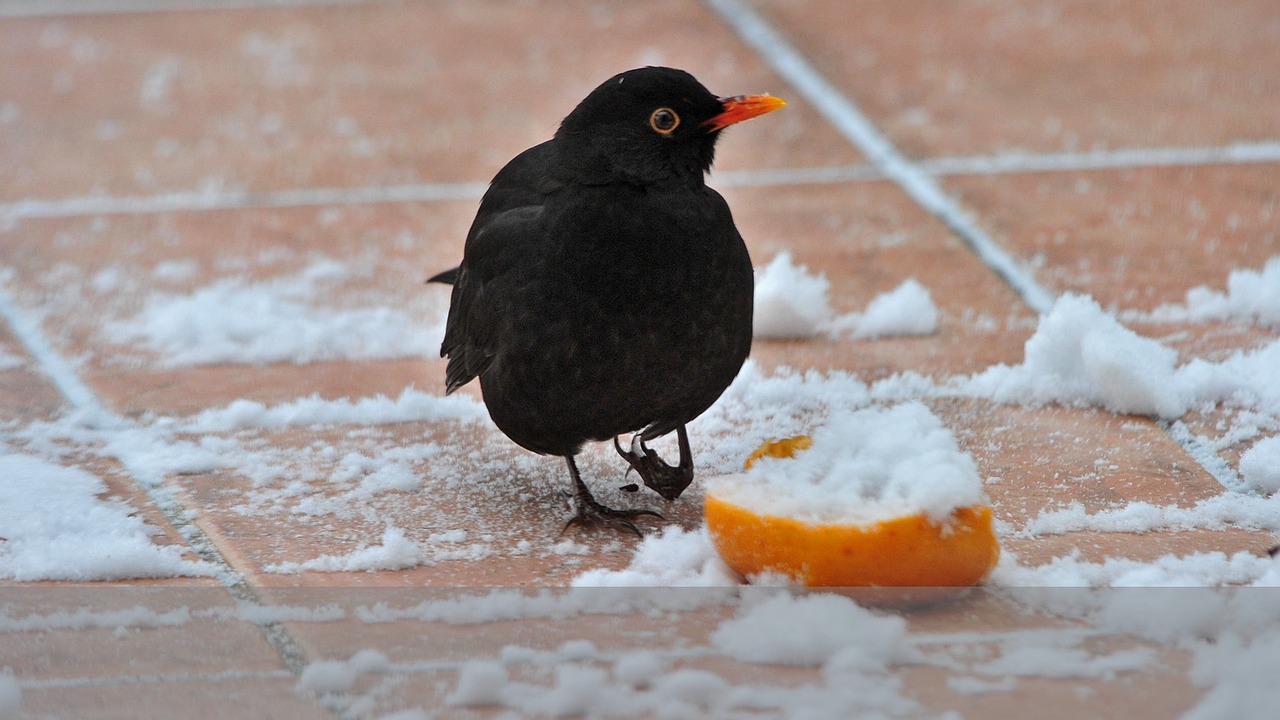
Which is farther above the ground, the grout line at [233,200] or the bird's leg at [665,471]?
the grout line at [233,200]

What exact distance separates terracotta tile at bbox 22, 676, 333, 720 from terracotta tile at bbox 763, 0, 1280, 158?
3.38m

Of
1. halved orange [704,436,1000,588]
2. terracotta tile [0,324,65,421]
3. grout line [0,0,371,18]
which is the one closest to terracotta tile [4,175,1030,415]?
terracotta tile [0,324,65,421]

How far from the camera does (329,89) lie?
6.07 meters

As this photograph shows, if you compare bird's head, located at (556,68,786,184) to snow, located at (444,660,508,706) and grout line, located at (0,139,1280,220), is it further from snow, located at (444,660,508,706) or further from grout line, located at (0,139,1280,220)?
grout line, located at (0,139,1280,220)

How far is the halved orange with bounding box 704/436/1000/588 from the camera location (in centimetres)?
255

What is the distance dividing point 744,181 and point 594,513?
7.33ft

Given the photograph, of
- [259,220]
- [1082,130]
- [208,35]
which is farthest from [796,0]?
[259,220]

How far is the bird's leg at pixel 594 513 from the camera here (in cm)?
301

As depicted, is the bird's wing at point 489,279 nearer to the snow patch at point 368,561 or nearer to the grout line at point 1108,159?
the snow patch at point 368,561

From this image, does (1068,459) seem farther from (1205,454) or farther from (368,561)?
(368,561)

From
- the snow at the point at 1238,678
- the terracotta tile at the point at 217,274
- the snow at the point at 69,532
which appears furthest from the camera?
the terracotta tile at the point at 217,274

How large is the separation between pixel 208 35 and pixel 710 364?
448cm

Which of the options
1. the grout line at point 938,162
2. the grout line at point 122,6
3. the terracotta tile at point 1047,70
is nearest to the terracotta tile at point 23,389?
the grout line at point 938,162

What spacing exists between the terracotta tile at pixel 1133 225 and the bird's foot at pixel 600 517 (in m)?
1.61
